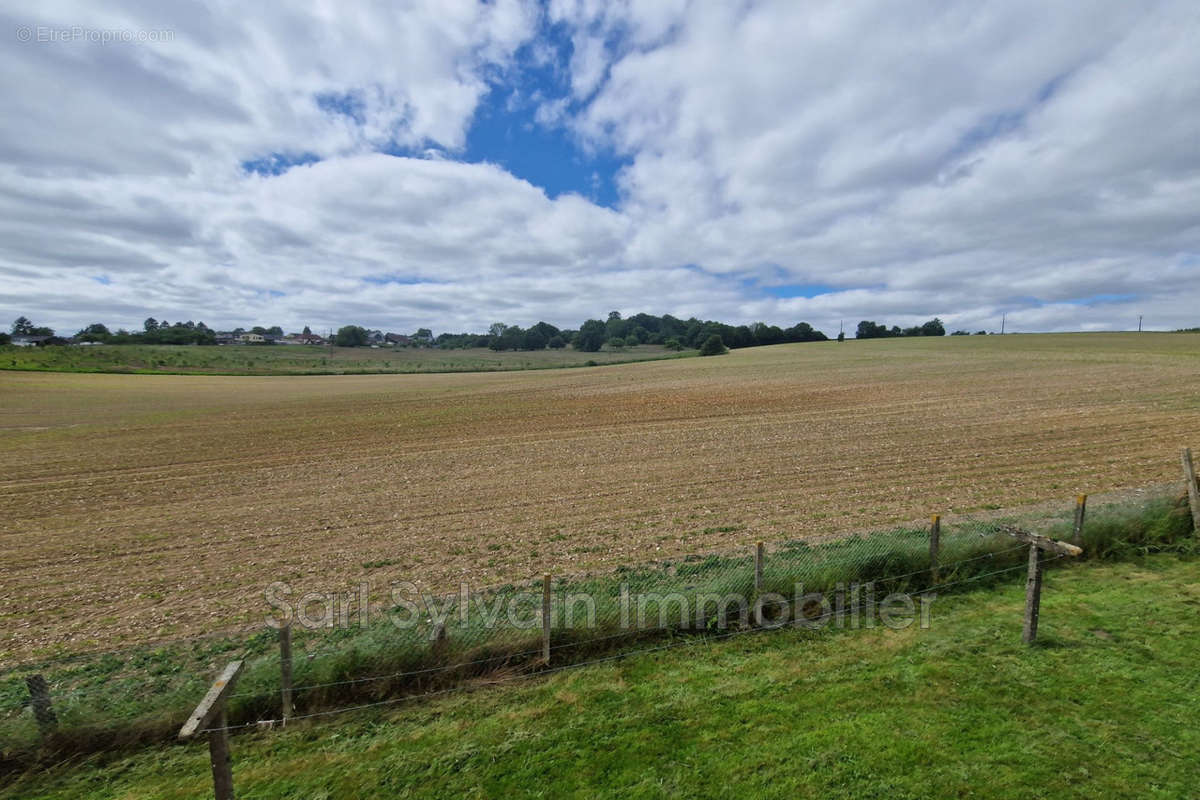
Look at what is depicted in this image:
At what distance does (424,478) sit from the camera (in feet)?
53.9

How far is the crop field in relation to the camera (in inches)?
372

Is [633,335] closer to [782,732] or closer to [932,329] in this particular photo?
[932,329]

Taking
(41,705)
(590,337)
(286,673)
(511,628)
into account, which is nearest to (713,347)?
(590,337)

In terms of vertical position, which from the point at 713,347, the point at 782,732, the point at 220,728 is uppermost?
the point at 713,347

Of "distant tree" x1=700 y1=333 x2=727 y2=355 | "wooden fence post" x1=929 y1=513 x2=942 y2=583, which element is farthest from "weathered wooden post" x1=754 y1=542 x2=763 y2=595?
"distant tree" x1=700 y1=333 x2=727 y2=355

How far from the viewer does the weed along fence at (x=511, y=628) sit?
5094 mm

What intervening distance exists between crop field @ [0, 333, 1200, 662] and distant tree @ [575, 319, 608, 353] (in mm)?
101334

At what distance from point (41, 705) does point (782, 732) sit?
265 inches

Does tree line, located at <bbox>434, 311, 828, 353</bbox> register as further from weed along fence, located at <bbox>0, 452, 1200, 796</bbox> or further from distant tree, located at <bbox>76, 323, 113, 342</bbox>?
weed along fence, located at <bbox>0, 452, 1200, 796</bbox>

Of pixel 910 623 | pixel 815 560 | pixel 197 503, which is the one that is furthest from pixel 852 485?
pixel 197 503

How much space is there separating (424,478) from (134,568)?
736cm

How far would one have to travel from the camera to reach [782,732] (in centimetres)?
479

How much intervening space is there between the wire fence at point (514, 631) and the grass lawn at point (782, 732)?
0.30m

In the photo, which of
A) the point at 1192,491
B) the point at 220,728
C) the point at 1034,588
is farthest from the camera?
the point at 1192,491
